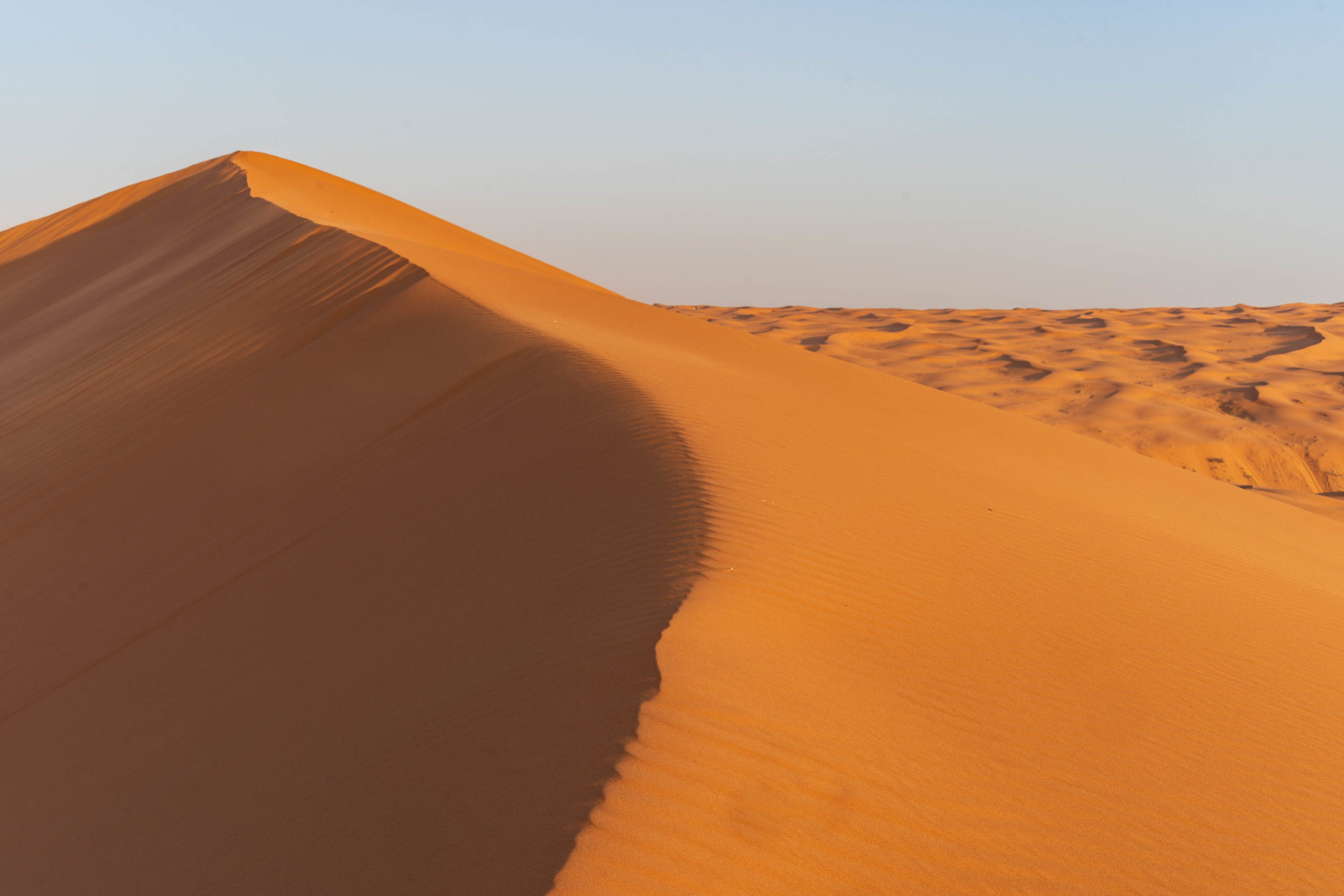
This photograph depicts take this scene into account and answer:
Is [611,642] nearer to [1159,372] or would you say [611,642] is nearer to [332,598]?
[332,598]

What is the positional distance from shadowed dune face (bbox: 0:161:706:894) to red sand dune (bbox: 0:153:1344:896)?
2cm

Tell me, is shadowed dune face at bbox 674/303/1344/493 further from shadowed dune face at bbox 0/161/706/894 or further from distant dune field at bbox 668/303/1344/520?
shadowed dune face at bbox 0/161/706/894

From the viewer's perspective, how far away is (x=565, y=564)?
4008mm

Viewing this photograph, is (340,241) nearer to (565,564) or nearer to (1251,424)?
(565,564)

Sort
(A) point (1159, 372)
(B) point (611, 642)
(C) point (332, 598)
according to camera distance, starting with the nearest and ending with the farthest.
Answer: (B) point (611, 642) < (C) point (332, 598) < (A) point (1159, 372)

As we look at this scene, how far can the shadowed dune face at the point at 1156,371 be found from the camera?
14.2 metres

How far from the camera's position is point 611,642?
10.9 feet

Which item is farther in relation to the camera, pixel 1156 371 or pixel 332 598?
pixel 1156 371

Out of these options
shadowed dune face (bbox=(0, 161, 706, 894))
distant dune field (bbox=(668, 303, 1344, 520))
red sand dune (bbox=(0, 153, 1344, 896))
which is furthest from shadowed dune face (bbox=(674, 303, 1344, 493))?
shadowed dune face (bbox=(0, 161, 706, 894))

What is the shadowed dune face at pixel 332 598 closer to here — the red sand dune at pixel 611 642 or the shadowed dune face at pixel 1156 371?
the red sand dune at pixel 611 642

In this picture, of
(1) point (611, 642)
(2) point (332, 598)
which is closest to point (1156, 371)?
(2) point (332, 598)

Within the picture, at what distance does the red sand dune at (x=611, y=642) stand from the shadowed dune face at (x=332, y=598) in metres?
0.02

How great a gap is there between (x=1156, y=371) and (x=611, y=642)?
19989 mm

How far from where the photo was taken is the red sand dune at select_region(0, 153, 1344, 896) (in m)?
2.75
